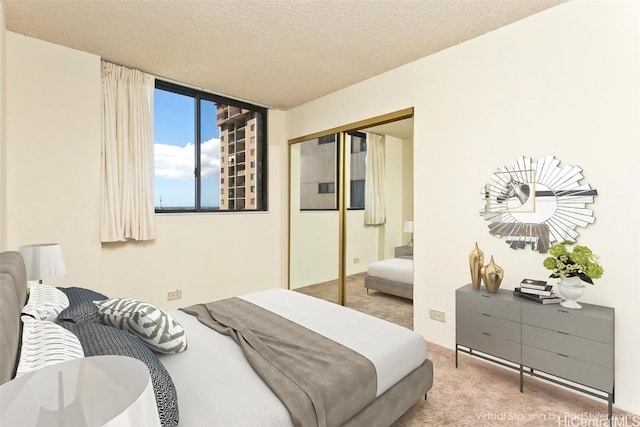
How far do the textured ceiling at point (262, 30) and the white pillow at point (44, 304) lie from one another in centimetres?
194

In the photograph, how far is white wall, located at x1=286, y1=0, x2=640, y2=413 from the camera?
203cm

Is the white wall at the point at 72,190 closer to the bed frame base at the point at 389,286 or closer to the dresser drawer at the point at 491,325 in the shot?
the bed frame base at the point at 389,286

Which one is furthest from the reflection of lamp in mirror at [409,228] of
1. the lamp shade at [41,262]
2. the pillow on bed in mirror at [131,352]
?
the lamp shade at [41,262]

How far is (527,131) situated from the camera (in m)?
2.43

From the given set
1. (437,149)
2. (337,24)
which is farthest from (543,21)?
(337,24)

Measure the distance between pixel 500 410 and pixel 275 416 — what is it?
1.58 m

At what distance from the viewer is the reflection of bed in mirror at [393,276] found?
327 centimetres

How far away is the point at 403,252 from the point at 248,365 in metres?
2.16

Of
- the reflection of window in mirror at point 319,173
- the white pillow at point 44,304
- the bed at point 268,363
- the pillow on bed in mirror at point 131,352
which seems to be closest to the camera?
the pillow on bed in mirror at point 131,352

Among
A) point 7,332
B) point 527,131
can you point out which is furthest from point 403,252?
point 7,332

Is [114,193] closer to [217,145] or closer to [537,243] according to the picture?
[217,145]

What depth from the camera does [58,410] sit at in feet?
1.77

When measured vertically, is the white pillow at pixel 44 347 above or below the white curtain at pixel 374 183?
below

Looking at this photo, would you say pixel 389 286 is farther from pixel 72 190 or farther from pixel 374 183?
pixel 72 190
